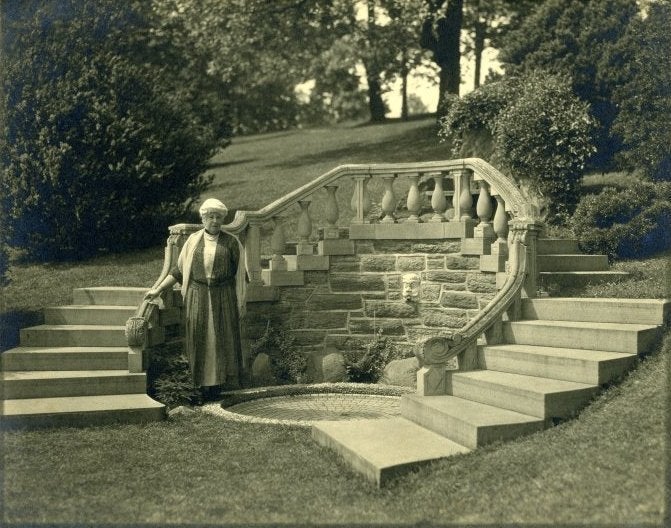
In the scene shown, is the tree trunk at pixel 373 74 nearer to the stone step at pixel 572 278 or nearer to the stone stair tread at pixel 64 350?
the stone step at pixel 572 278

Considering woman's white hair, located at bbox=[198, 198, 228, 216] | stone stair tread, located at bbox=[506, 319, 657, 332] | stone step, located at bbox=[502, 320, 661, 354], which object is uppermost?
woman's white hair, located at bbox=[198, 198, 228, 216]

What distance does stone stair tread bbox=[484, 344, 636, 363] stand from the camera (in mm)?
8555

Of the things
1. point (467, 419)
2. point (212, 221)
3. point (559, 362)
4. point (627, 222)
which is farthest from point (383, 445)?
point (627, 222)

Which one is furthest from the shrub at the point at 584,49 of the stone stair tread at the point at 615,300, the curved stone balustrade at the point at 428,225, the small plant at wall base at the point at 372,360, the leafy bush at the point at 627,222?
the stone stair tread at the point at 615,300

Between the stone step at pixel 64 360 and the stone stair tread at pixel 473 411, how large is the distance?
356cm

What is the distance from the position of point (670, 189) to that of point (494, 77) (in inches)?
281

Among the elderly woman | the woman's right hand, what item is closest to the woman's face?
the elderly woman

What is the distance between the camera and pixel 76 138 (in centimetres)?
1616

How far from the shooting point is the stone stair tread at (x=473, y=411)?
792 cm

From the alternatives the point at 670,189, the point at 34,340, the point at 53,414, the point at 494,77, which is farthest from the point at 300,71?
the point at 53,414

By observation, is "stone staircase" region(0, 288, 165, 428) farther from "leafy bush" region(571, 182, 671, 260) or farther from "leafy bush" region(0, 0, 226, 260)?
"leafy bush" region(571, 182, 671, 260)

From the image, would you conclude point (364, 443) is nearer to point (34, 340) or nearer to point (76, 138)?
point (34, 340)

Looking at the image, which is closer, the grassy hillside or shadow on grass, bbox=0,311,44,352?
shadow on grass, bbox=0,311,44,352

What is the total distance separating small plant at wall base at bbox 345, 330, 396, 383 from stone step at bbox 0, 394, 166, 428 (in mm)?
3112
